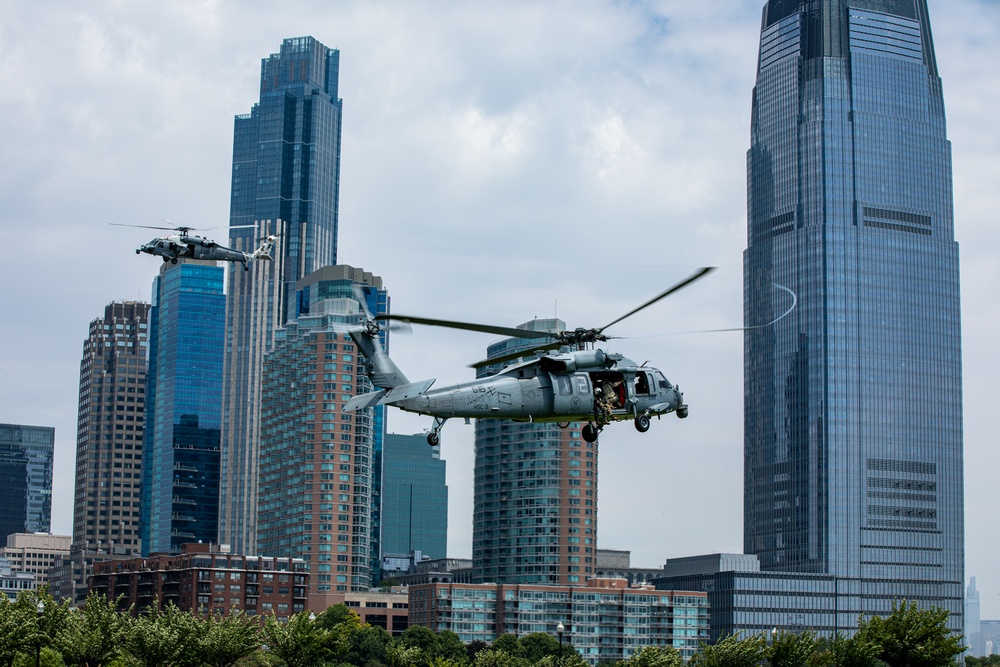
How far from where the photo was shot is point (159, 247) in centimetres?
11219

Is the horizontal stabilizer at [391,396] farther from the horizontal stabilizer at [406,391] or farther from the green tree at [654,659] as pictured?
the green tree at [654,659]

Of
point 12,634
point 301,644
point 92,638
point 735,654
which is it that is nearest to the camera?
point 12,634

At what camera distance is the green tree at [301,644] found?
101125mm

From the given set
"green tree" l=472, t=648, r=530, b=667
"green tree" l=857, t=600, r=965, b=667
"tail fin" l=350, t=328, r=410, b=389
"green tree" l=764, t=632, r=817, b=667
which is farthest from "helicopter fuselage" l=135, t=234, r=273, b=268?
"green tree" l=472, t=648, r=530, b=667

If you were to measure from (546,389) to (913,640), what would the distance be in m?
40.8

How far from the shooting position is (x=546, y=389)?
3081 inches

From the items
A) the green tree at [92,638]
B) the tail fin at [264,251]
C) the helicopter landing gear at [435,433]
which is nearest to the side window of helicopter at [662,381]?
the helicopter landing gear at [435,433]

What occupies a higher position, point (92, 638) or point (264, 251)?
point (264, 251)

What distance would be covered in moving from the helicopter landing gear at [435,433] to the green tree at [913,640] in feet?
141

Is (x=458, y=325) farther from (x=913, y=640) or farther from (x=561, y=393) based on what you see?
(x=913, y=640)

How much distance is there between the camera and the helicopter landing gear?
7088cm

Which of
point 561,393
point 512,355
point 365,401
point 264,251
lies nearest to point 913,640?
point 561,393

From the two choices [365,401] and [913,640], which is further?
[913,640]

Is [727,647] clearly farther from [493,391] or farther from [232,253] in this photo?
[232,253]
